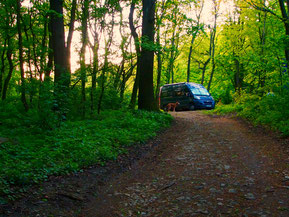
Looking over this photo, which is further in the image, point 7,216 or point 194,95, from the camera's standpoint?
point 194,95

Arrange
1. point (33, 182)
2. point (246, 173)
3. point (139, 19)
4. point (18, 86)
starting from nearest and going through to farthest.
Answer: point (33, 182), point (246, 173), point (18, 86), point (139, 19)

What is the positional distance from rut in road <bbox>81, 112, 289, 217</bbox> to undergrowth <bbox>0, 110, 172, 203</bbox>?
2.96ft

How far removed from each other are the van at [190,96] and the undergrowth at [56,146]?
1006 centimetres

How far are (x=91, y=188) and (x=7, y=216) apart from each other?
159 cm

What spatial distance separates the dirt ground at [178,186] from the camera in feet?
12.0

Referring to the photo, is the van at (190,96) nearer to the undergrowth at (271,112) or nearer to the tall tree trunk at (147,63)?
the undergrowth at (271,112)

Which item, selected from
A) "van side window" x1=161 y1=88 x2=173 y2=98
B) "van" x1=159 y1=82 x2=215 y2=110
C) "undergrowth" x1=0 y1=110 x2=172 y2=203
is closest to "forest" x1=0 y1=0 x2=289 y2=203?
"undergrowth" x1=0 y1=110 x2=172 y2=203

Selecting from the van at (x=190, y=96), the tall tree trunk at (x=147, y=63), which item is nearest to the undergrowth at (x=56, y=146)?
the tall tree trunk at (x=147, y=63)

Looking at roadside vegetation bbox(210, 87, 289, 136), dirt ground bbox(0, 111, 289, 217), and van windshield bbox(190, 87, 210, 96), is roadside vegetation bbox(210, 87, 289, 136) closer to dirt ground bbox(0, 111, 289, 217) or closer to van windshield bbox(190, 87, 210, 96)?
dirt ground bbox(0, 111, 289, 217)

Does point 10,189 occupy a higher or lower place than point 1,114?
lower

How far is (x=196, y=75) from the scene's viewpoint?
134ft

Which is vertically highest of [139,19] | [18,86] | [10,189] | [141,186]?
[139,19]

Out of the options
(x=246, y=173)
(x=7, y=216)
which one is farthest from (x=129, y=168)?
(x=7, y=216)

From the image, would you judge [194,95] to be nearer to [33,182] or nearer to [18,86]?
[18,86]
